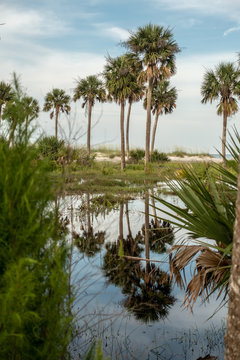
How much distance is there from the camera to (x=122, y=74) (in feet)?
117

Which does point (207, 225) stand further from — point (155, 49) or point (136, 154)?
point (136, 154)

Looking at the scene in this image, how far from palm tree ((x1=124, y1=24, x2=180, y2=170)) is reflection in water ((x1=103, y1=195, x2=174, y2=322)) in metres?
24.9

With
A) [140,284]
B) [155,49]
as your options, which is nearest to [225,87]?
[155,49]

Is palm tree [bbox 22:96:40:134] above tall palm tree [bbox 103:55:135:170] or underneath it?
underneath

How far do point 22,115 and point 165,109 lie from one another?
158ft

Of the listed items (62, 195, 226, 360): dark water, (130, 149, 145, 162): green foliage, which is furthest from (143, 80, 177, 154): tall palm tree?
(62, 195, 226, 360): dark water

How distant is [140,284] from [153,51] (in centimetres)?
2970

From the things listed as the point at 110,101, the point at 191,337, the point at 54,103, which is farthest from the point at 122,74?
the point at 191,337

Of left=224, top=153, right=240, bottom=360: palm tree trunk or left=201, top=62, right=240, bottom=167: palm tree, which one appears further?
left=201, top=62, right=240, bottom=167: palm tree

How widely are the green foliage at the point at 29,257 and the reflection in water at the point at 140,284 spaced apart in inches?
110

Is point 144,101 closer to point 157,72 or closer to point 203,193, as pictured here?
point 157,72

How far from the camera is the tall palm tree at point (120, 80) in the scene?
35.5 meters

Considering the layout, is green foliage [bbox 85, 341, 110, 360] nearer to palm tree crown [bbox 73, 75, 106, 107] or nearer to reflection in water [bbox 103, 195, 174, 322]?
reflection in water [bbox 103, 195, 174, 322]

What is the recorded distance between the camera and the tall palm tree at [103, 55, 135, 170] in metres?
35.5
